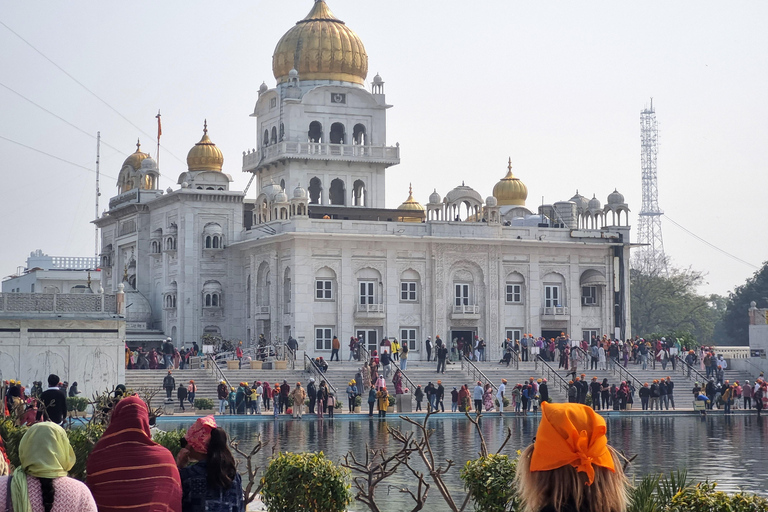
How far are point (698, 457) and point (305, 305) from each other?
29048 mm

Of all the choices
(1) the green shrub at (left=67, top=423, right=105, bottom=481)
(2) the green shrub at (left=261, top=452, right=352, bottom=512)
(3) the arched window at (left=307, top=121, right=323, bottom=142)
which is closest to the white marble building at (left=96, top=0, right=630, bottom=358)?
(3) the arched window at (left=307, top=121, right=323, bottom=142)

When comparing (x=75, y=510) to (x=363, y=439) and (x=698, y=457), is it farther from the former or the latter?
(x=363, y=439)

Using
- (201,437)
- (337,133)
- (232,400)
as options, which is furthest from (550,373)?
(201,437)

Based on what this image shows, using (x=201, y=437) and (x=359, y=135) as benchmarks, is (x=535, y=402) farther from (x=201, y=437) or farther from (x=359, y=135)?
(x=201, y=437)

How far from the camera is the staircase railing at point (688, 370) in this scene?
160 feet

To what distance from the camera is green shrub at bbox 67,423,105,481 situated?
13917mm

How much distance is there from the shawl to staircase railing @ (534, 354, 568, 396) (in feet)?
127

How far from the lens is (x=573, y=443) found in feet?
17.1

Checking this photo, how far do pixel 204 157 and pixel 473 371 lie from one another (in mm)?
18754

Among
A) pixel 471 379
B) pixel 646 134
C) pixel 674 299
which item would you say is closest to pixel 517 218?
pixel 471 379

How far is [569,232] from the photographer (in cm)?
5828

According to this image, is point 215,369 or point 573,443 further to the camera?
point 215,369

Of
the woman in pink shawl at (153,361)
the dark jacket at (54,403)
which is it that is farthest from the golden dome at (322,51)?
the dark jacket at (54,403)

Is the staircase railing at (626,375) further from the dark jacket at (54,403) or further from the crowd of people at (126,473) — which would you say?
the crowd of people at (126,473)
